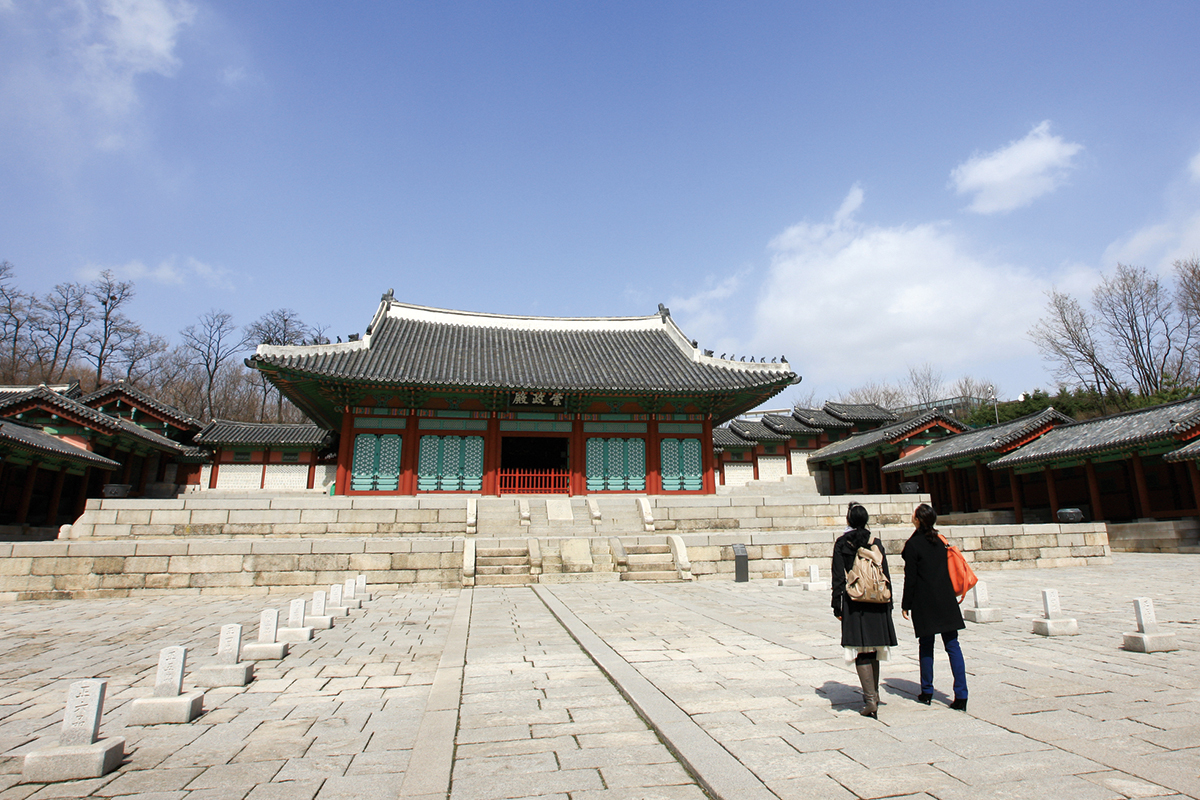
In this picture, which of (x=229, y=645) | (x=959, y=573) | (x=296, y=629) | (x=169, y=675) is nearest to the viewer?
(x=169, y=675)

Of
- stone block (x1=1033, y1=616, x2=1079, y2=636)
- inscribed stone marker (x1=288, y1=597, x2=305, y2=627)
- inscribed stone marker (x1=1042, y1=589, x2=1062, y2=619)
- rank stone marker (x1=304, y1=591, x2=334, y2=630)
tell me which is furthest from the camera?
rank stone marker (x1=304, y1=591, x2=334, y2=630)

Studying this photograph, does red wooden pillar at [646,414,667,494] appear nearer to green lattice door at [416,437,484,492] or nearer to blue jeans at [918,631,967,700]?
green lattice door at [416,437,484,492]

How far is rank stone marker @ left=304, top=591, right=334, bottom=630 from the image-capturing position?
26.0 feet

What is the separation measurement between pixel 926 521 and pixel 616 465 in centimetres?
1695

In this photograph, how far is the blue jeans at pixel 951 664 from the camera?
13.8 ft

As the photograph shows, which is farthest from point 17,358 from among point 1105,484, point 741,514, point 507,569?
point 1105,484

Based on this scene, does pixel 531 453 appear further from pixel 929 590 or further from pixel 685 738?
pixel 685 738

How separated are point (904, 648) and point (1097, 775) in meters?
3.39

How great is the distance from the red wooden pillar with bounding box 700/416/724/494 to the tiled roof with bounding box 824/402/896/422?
67.8 feet

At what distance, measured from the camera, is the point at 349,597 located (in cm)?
1023

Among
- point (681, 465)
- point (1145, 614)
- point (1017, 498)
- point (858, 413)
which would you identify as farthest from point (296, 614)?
point (858, 413)

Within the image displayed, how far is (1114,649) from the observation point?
608 cm

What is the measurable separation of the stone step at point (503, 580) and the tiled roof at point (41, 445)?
16.3 meters

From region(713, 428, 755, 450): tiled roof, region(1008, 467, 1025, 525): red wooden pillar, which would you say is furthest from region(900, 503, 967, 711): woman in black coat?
region(713, 428, 755, 450): tiled roof
